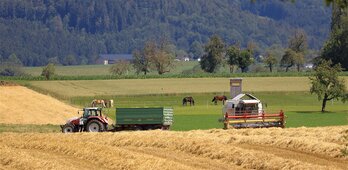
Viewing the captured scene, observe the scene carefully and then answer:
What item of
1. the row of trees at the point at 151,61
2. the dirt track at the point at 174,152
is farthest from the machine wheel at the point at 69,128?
the row of trees at the point at 151,61

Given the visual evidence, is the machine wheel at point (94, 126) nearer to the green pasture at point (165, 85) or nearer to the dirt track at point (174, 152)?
the dirt track at point (174, 152)

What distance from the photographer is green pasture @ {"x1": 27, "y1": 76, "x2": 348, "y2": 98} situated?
10402cm

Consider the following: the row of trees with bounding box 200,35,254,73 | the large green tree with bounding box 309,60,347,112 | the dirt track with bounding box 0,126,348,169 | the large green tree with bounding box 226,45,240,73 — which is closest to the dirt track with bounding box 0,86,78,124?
the dirt track with bounding box 0,126,348,169

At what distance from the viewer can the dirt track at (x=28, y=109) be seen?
178 ft

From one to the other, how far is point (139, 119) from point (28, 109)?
1674 centimetres

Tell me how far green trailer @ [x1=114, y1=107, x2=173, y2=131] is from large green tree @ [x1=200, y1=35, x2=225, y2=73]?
124m

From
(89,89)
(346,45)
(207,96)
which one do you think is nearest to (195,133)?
(207,96)

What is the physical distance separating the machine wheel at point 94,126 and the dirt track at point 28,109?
1169 cm

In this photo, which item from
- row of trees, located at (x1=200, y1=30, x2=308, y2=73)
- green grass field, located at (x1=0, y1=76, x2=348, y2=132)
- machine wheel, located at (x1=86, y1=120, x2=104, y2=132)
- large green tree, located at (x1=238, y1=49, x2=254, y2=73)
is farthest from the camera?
row of trees, located at (x1=200, y1=30, x2=308, y2=73)

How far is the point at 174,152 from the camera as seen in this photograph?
2973 centimetres

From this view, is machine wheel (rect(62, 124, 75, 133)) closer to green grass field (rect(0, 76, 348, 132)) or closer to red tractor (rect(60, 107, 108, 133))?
red tractor (rect(60, 107, 108, 133))

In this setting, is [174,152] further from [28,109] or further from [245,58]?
[245,58]

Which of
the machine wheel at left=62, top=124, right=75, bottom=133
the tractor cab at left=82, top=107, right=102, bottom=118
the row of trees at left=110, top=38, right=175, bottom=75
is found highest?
the row of trees at left=110, top=38, right=175, bottom=75

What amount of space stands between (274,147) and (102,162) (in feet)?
31.1
